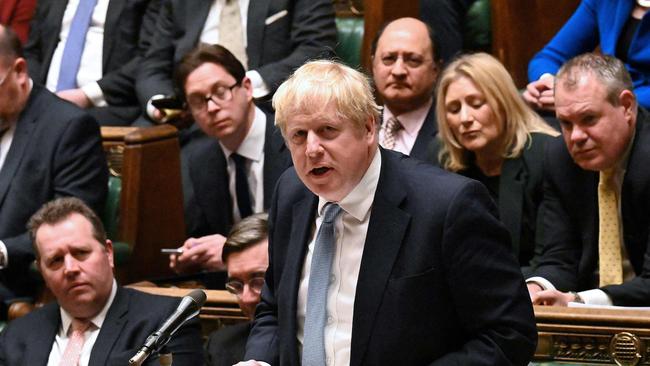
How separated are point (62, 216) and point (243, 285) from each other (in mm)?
335

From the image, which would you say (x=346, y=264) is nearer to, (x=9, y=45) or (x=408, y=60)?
(x=408, y=60)

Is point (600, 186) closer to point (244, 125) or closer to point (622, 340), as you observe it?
point (622, 340)

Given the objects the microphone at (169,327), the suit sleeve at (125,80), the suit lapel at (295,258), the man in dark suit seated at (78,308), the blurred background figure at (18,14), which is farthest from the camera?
the blurred background figure at (18,14)

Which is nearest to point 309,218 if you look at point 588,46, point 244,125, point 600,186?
point 600,186

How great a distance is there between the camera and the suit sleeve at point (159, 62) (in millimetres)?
2688

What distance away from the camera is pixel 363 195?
1279 mm

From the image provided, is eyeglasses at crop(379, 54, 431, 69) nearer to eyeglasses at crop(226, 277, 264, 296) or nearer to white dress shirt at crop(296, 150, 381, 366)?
eyeglasses at crop(226, 277, 264, 296)

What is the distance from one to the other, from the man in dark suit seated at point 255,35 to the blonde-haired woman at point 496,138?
1.56 feet

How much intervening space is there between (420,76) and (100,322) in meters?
0.78

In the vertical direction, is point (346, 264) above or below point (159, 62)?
below

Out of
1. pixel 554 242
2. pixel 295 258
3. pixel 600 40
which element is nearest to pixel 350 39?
pixel 600 40

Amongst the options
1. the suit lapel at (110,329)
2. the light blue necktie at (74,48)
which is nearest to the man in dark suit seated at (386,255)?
the suit lapel at (110,329)

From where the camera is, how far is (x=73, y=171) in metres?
2.31

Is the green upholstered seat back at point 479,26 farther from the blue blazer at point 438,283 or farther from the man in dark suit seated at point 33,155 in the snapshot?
the blue blazer at point 438,283
